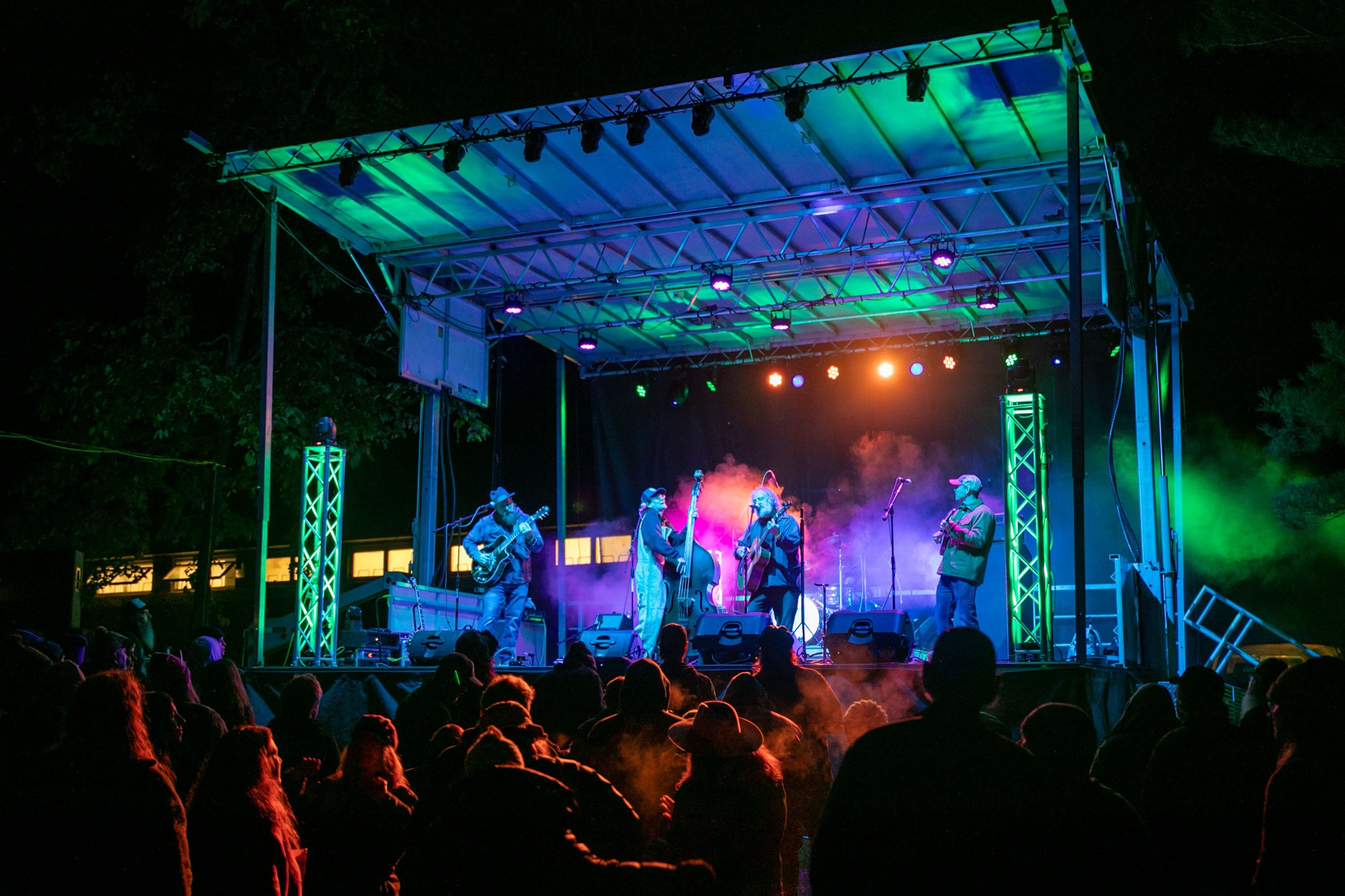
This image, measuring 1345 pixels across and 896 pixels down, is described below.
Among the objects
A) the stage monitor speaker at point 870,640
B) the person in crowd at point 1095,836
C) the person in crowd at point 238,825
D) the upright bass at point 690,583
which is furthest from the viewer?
the upright bass at point 690,583

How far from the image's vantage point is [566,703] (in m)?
5.22

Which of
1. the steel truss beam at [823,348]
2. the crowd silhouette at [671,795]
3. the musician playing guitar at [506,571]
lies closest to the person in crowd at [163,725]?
the crowd silhouette at [671,795]

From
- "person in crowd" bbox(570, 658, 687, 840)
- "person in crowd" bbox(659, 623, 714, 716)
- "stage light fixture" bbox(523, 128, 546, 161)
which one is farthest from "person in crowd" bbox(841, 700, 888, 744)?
"stage light fixture" bbox(523, 128, 546, 161)

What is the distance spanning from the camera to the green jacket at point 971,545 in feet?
39.0

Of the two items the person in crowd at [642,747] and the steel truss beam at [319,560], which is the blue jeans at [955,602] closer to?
the steel truss beam at [319,560]

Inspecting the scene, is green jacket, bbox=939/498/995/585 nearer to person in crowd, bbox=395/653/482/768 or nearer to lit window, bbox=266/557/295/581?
person in crowd, bbox=395/653/482/768

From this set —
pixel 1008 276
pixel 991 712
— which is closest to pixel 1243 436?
pixel 1008 276

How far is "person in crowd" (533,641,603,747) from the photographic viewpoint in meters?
5.21

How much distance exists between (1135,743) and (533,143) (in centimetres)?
744

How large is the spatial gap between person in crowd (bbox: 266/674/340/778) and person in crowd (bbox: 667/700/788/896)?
172 centimetres

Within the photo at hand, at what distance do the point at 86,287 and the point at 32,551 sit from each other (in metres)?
7.38

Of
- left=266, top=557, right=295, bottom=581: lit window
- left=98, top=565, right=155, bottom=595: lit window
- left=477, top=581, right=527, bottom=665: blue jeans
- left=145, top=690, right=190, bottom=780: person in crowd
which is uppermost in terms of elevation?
left=266, top=557, right=295, bottom=581: lit window

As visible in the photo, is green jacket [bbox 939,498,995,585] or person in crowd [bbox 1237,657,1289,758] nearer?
person in crowd [bbox 1237,657,1289,758]

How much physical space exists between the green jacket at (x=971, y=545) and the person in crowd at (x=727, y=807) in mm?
8671
